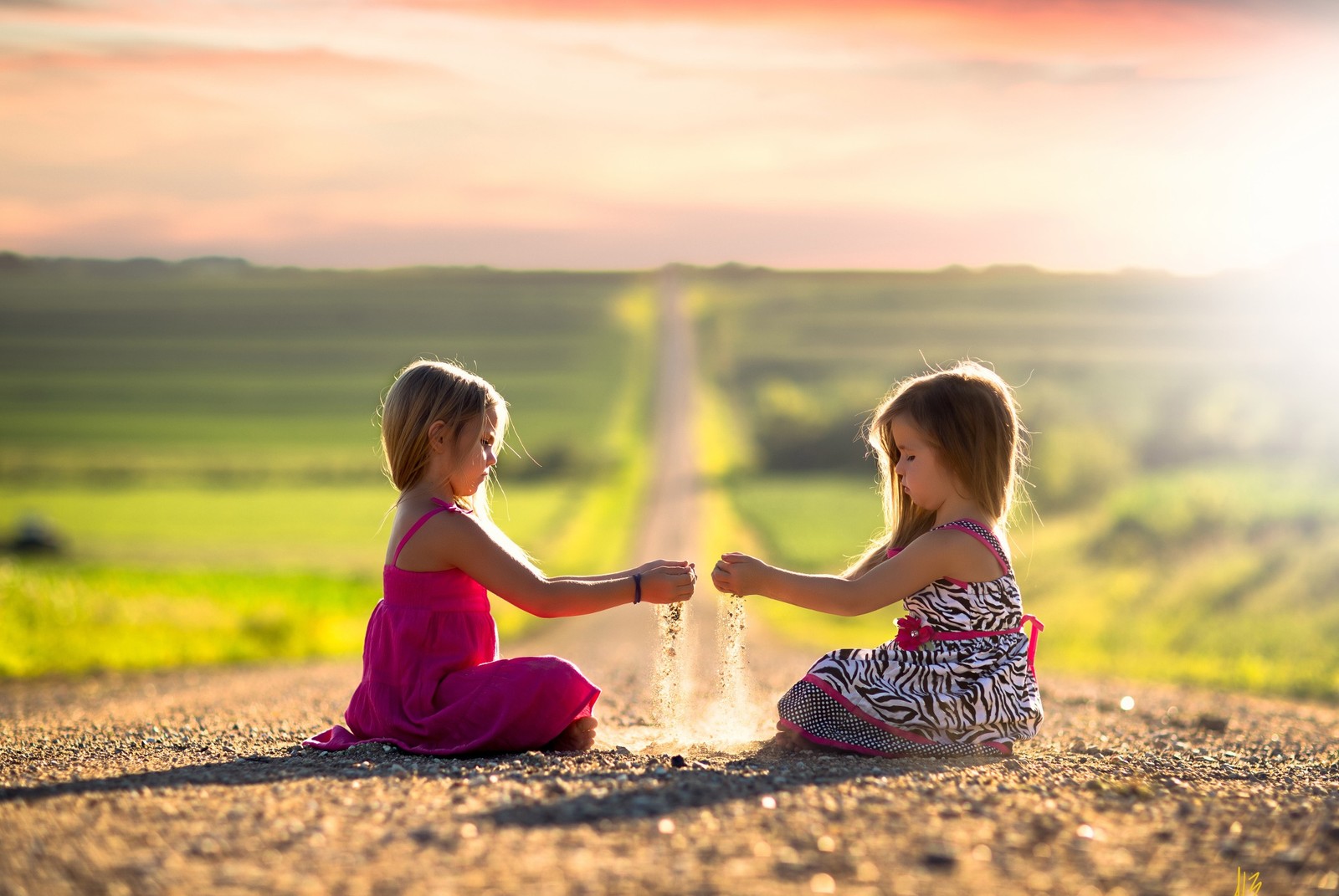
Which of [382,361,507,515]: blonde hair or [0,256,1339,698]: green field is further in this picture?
[0,256,1339,698]: green field

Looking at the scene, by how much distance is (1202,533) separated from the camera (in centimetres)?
2762

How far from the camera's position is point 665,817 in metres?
4.34

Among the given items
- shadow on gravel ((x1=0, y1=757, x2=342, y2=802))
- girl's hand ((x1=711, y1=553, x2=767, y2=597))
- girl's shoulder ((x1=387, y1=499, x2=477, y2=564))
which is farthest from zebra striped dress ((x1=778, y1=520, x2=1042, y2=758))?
shadow on gravel ((x1=0, y1=757, x2=342, y2=802))

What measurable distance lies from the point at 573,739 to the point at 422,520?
1323 millimetres

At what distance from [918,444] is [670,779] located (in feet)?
7.17

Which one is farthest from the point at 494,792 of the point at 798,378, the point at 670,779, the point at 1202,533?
the point at 798,378

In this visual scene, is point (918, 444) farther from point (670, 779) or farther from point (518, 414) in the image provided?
point (518, 414)

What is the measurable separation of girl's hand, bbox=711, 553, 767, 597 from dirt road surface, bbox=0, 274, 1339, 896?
19.2 inches

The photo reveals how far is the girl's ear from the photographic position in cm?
606

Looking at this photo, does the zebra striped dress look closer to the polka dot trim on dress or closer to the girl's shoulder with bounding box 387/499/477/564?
the polka dot trim on dress

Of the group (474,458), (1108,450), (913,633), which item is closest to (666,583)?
(474,458)

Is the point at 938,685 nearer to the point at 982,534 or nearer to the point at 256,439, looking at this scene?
the point at 982,534

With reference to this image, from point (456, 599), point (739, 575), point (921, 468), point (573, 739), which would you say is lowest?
point (573, 739)

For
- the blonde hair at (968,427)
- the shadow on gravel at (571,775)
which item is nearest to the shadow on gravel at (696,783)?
the shadow on gravel at (571,775)
